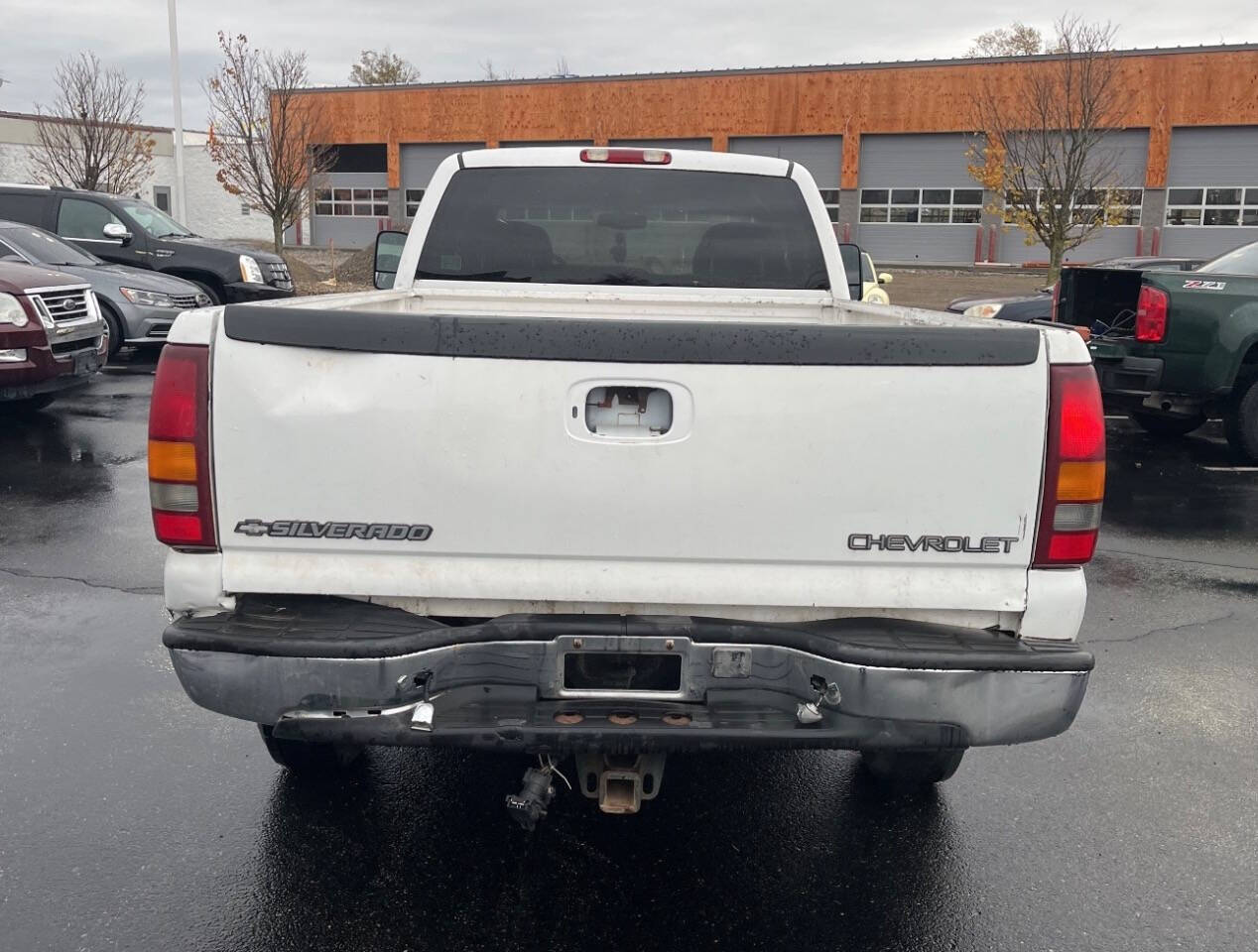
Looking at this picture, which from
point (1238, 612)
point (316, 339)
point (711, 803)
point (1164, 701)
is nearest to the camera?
point (316, 339)

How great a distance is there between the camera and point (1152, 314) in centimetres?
905

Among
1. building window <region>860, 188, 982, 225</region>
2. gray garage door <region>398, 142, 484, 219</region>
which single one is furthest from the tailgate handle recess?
gray garage door <region>398, 142, 484, 219</region>

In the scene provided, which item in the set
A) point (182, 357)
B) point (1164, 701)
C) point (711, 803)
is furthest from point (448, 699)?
point (1164, 701)

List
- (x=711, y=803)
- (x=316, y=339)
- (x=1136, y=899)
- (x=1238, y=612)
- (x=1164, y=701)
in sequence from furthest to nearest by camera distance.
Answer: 1. (x=1238, y=612)
2. (x=1164, y=701)
3. (x=711, y=803)
4. (x=1136, y=899)
5. (x=316, y=339)

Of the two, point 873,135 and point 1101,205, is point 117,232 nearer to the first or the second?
point 1101,205

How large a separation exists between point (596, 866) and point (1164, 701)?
2642 millimetres

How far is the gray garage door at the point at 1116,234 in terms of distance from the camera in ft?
116

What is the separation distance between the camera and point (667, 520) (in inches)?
110

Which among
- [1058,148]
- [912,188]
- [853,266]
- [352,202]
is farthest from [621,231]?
[352,202]

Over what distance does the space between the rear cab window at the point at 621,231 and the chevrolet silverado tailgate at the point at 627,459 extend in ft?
7.14

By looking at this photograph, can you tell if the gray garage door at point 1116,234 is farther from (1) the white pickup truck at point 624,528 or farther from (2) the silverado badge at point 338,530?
(2) the silverado badge at point 338,530

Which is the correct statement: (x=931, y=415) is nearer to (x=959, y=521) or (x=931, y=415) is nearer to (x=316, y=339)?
(x=959, y=521)

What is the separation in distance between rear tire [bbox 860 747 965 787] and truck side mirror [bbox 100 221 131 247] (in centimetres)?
1329

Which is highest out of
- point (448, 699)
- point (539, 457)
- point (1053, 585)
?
point (539, 457)
